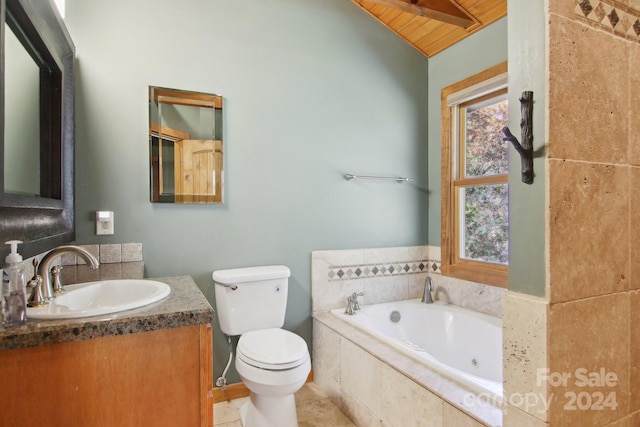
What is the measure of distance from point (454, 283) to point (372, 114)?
4.92 ft

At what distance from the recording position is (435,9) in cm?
241

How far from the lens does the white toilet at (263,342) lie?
70.5 inches

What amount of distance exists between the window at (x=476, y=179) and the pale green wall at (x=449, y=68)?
0.07 metres

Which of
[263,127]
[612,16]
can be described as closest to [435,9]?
[263,127]

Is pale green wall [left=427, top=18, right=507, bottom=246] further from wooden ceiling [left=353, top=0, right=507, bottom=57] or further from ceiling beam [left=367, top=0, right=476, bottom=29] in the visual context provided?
ceiling beam [left=367, top=0, right=476, bottom=29]

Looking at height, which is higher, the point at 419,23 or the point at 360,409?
the point at 419,23

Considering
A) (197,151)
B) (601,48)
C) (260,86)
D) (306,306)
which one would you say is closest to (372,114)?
(260,86)

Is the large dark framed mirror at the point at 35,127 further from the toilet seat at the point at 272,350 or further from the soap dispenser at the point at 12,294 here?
the toilet seat at the point at 272,350

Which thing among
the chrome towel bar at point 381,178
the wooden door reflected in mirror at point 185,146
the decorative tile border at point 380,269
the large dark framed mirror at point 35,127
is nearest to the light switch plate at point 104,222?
the large dark framed mirror at point 35,127

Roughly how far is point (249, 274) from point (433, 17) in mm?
2124

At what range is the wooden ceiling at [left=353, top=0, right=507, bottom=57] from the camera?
7.89 ft

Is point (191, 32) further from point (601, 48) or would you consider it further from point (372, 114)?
point (601, 48)

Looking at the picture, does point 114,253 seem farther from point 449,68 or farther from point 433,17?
point 449,68

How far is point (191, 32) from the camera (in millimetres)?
2283
